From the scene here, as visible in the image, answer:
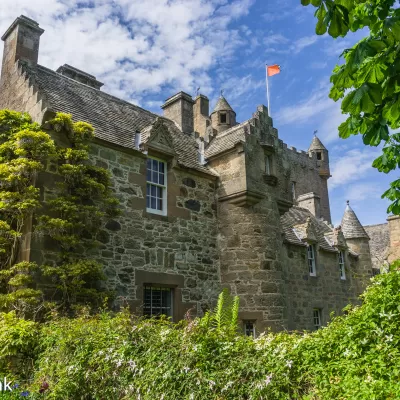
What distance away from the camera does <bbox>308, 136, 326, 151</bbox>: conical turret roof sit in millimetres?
47438

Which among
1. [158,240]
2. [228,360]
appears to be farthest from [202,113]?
[228,360]

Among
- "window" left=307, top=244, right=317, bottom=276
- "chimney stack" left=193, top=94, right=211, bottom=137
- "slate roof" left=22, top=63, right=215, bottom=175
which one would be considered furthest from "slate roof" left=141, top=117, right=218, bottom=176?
"chimney stack" left=193, top=94, right=211, bottom=137

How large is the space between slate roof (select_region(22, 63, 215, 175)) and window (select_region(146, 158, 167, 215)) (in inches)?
28.2

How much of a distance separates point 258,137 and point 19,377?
31.1 ft

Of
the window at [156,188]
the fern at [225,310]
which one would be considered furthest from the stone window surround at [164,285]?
the window at [156,188]

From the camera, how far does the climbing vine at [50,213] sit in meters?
8.74

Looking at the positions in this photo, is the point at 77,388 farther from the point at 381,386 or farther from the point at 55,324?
the point at 381,386

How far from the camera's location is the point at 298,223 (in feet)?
66.3

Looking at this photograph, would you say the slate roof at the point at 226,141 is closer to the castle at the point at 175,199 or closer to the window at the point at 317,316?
the castle at the point at 175,199

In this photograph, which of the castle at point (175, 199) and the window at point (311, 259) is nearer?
the castle at point (175, 199)

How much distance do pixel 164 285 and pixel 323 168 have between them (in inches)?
1512

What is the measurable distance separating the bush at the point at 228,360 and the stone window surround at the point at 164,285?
3529 millimetres

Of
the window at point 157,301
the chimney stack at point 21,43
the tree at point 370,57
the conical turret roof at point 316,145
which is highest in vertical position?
the conical turret roof at point 316,145

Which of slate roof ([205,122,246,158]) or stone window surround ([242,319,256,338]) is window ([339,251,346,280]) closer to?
stone window surround ([242,319,256,338])
